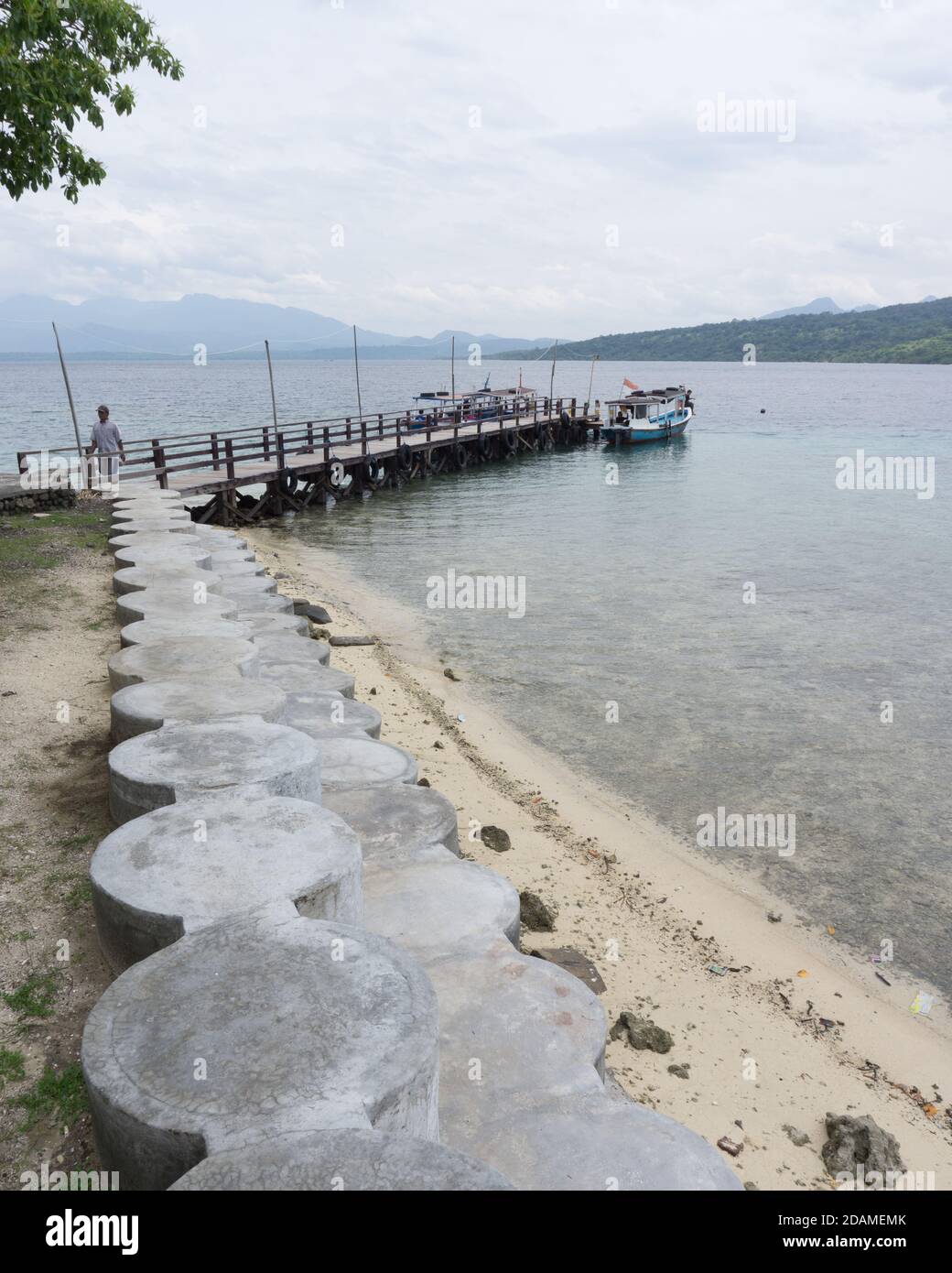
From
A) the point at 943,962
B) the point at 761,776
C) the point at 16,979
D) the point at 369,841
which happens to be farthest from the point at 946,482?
the point at 16,979

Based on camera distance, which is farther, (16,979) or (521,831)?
(521,831)

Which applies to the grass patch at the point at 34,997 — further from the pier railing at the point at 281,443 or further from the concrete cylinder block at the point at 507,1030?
the pier railing at the point at 281,443

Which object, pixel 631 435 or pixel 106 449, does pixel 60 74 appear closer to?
pixel 106 449

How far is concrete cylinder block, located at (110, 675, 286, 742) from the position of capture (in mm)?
6227

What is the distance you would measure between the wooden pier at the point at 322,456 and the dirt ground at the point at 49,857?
22.8ft

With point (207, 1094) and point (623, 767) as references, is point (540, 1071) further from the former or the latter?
point (623, 767)

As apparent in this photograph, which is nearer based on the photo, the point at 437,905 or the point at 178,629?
the point at 437,905

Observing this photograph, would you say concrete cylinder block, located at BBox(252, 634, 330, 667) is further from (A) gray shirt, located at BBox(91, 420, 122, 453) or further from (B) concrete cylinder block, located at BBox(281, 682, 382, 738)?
(A) gray shirt, located at BBox(91, 420, 122, 453)

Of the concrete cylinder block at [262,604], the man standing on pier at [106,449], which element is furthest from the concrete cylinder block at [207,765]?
the man standing on pier at [106,449]

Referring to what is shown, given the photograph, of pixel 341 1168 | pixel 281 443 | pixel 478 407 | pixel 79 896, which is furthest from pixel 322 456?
pixel 341 1168

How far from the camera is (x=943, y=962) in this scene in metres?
7.39

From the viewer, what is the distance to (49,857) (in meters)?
5.46

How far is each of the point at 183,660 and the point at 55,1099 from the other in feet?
13.8
